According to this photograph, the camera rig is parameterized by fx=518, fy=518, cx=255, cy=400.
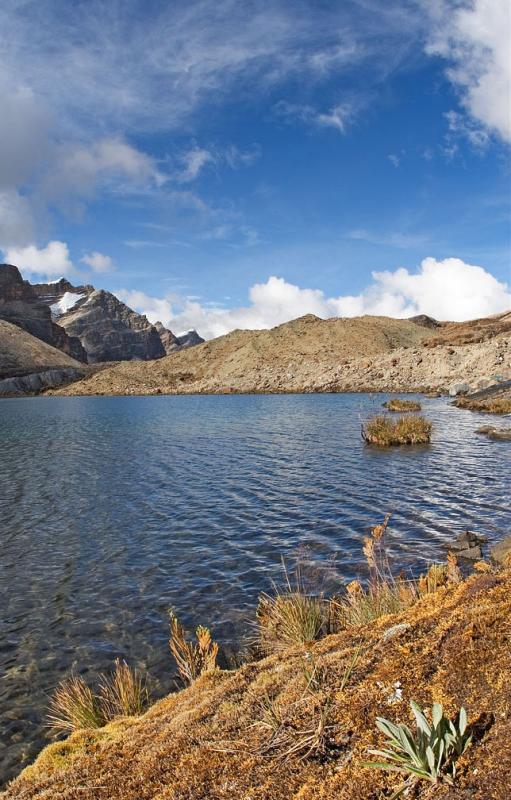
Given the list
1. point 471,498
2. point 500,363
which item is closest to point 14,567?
point 471,498

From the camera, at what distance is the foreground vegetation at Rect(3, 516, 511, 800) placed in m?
3.51

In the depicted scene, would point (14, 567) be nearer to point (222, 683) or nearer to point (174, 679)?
point (174, 679)

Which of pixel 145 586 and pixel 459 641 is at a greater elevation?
pixel 459 641

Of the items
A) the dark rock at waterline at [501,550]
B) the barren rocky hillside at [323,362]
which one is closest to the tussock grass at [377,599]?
the dark rock at waterline at [501,550]

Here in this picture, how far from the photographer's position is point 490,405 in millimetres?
50125

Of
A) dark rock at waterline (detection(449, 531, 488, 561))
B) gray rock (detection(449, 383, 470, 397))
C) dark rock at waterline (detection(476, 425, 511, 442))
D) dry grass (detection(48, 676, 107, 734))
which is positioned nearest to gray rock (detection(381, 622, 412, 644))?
dry grass (detection(48, 676, 107, 734))

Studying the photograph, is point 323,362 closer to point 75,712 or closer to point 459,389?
point 459,389

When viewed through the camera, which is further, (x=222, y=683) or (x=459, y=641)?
(x=222, y=683)

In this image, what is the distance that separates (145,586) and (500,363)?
238ft

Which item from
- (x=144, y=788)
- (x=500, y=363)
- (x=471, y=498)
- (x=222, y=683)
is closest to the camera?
(x=144, y=788)

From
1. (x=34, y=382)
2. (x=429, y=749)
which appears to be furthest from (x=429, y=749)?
(x=34, y=382)

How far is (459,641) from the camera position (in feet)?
16.1

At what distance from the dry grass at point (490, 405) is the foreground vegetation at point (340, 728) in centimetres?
4663

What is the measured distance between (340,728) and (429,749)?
1125 mm
